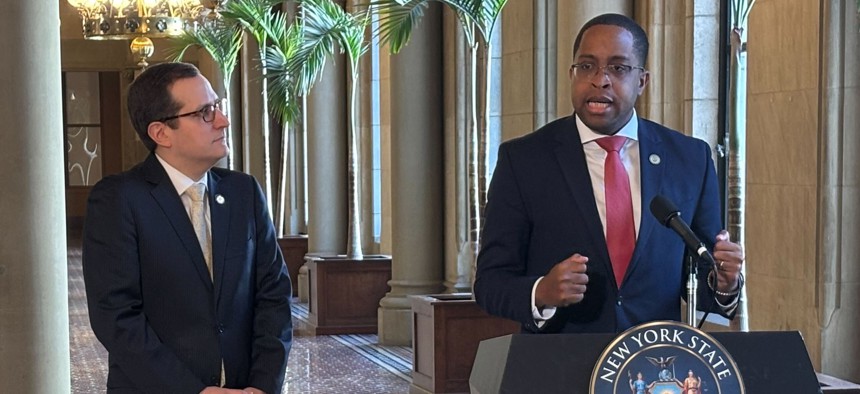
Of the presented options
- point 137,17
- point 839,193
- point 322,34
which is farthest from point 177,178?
point 137,17

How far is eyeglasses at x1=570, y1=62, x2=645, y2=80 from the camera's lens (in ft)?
8.16

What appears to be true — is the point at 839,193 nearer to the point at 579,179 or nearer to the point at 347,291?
the point at 579,179

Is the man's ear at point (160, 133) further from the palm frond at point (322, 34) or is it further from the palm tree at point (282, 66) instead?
the palm tree at point (282, 66)

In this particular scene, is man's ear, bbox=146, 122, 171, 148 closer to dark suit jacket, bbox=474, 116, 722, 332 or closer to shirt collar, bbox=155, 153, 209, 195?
shirt collar, bbox=155, 153, 209, 195

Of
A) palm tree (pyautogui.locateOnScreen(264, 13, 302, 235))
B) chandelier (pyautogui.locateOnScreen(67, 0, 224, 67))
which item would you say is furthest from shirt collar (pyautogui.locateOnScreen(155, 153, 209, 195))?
chandelier (pyautogui.locateOnScreen(67, 0, 224, 67))

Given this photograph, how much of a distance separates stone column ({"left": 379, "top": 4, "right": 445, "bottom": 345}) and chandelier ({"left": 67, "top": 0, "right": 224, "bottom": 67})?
16.4 feet

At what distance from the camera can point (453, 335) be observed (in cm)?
773

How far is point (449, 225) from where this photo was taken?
10.3m

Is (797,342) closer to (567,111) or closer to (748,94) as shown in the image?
(748,94)

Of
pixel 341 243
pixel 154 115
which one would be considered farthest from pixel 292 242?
pixel 154 115

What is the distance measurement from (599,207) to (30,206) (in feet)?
10.0

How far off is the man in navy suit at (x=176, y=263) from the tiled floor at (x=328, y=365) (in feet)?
18.0

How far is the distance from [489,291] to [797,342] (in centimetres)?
67

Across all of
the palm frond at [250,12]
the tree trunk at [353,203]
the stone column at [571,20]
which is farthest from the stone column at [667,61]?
the palm frond at [250,12]
